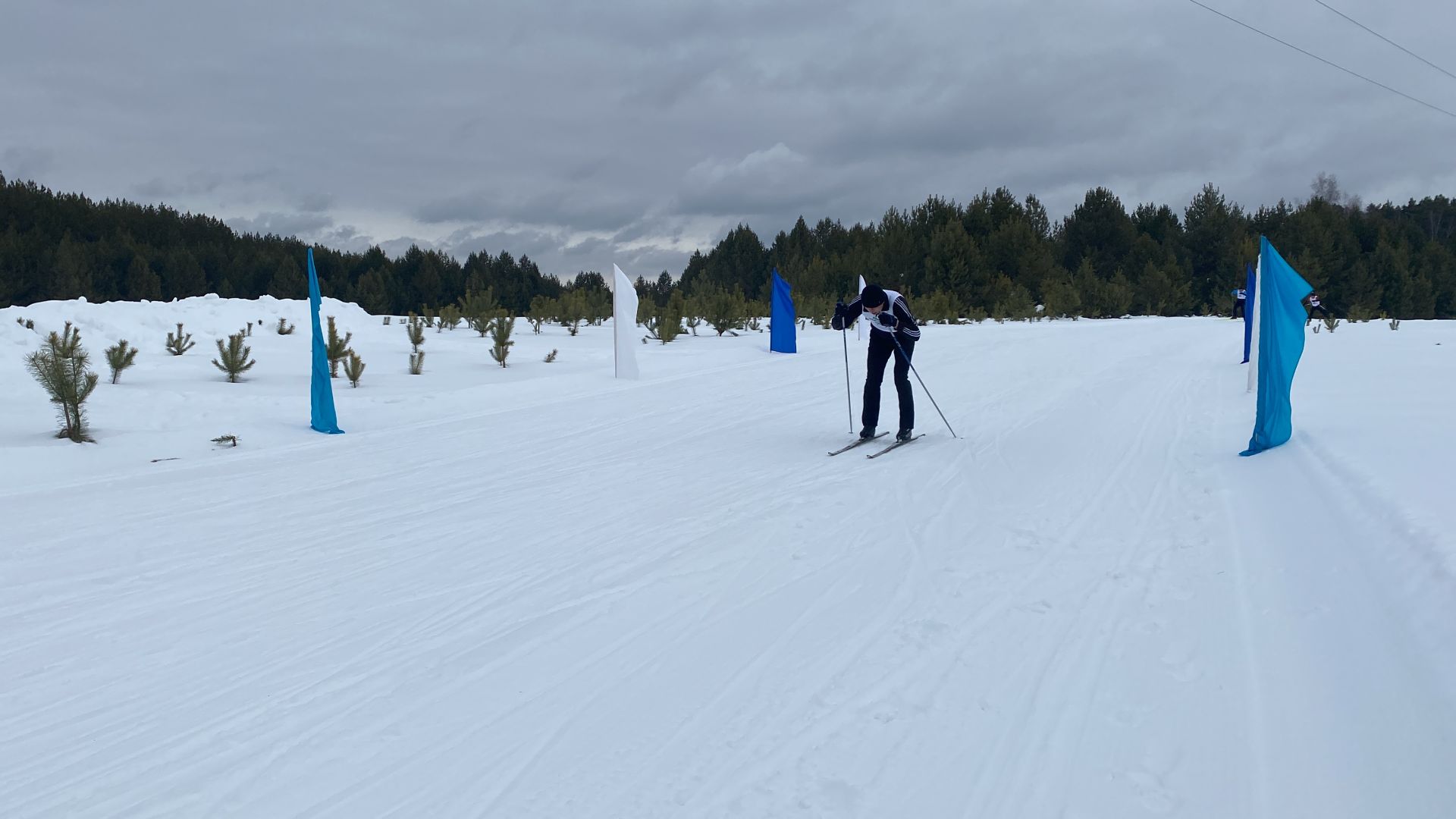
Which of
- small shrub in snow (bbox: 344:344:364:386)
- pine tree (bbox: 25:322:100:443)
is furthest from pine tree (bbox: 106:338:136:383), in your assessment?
pine tree (bbox: 25:322:100:443)

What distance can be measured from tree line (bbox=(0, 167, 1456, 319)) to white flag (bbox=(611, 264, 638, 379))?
42.6 feet

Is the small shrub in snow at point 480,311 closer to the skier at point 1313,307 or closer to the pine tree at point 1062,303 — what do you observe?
the skier at point 1313,307

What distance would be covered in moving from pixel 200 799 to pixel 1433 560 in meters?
5.19

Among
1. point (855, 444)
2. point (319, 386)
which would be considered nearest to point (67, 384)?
point (319, 386)

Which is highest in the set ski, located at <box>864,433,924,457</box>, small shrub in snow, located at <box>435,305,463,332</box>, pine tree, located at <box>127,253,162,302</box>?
pine tree, located at <box>127,253,162,302</box>

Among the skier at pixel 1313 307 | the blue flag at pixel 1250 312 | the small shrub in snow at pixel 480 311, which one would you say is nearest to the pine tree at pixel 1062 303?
the skier at pixel 1313 307

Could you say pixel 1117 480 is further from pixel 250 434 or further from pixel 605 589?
pixel 250 434

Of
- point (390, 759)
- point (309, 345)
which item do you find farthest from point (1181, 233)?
point (390, 759)

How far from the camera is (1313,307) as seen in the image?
1578cm

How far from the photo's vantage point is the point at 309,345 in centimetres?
1962

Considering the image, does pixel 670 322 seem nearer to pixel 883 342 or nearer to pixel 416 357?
pixel 416 357

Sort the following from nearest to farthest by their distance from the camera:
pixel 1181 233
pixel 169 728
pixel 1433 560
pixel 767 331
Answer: pixel 169 728
pixel 1433 560
pixel 767 331
pixel 1181 233

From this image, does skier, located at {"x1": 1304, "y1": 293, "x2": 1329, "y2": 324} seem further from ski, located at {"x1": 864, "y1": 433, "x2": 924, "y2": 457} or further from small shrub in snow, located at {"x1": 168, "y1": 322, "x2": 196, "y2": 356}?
small shrub in snow, located at {"x1": 168, "y1": 322, "x2": 196, "y2": 356}

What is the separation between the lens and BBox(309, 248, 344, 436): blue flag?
10.1m
